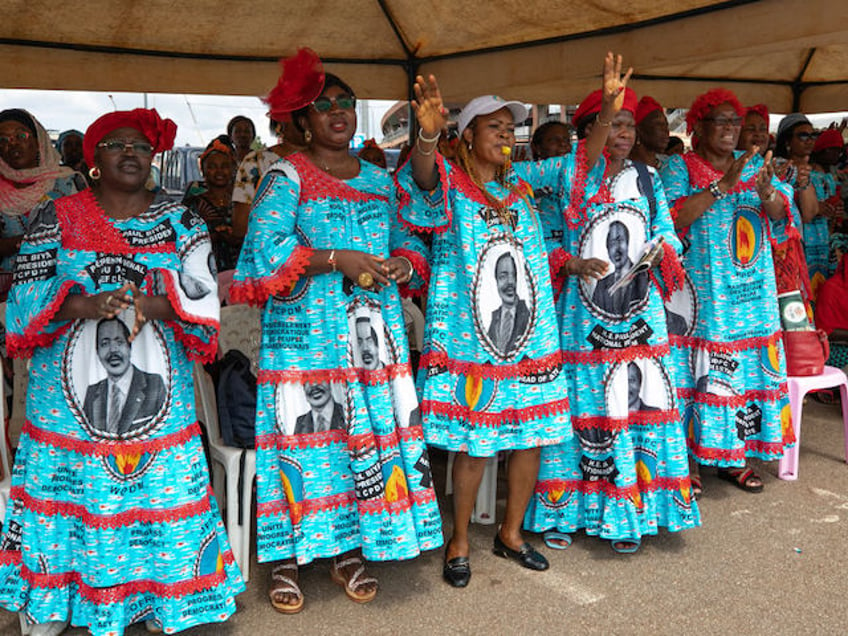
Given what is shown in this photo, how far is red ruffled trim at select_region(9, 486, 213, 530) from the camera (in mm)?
2453

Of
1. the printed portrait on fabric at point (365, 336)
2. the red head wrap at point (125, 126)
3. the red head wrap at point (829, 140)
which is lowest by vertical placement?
the printed portrait on fabric at point (365, 336)

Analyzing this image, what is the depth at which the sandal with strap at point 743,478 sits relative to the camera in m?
3.96

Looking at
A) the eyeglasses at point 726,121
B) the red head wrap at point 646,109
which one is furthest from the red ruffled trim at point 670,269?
the red head wrap at point 646,109

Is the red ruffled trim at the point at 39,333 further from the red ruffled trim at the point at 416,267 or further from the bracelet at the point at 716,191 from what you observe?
the bracelet at the point at 716,191

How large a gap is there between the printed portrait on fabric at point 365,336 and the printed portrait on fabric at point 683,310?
1.72m

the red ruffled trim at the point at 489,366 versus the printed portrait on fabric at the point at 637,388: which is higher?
the red ruffled trim at the point at 489,366

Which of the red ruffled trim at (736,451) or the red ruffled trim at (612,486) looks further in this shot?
the red ruffled trim at (736,451)

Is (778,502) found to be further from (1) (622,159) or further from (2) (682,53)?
(2) (682,53)

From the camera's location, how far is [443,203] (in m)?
2.86

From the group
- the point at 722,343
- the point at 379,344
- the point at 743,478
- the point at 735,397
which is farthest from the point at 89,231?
the point at 743,478

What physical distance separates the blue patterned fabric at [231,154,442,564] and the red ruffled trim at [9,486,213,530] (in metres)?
0.38

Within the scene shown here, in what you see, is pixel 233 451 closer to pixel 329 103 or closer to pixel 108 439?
pixel 108 439

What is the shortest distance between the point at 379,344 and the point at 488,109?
97 cm

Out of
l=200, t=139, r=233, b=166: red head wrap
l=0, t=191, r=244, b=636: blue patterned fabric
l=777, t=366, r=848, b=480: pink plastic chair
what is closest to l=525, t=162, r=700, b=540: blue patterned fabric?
l=777, t=366, r=848, b=480: pink plastic chair
